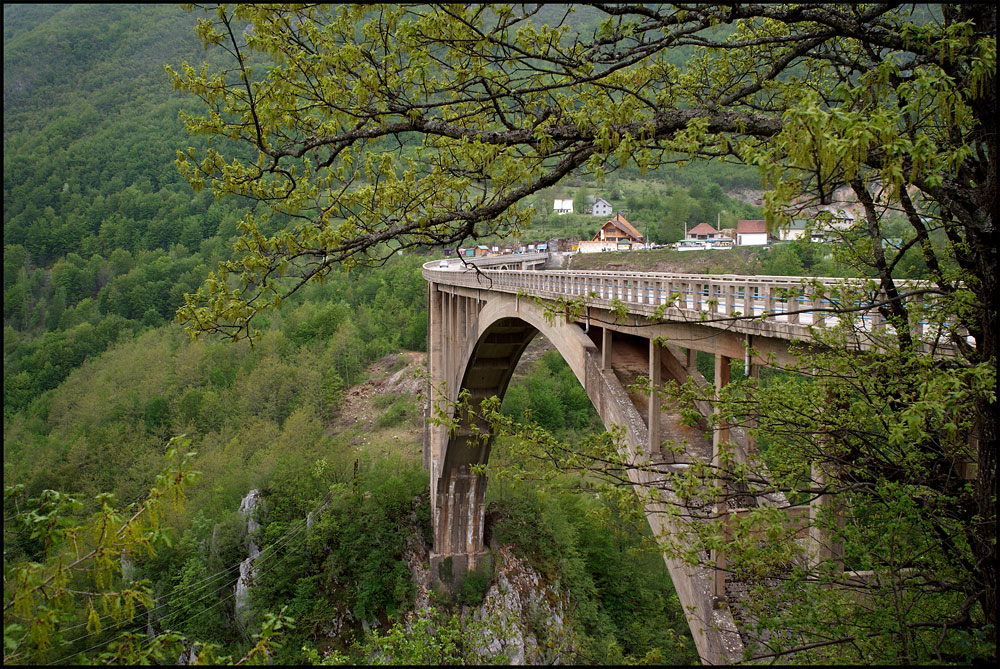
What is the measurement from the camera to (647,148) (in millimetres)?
4543

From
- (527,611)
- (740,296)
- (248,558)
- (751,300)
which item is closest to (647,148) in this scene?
(751,300)

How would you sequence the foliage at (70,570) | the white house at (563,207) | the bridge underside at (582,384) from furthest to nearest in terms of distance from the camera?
the white house at (563,207) → the bridge underside at (582,384) → the foliage at (70,570)

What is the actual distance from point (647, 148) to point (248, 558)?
30.2 metres

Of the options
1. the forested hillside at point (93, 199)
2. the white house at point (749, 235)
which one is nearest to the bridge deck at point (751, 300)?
the white house at point (749, 235)

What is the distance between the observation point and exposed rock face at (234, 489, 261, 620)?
88.5 feet

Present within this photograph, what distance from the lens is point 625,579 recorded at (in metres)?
30.0

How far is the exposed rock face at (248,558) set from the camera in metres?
27.0

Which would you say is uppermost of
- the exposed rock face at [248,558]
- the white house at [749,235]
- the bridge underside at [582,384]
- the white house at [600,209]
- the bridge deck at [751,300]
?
the white house at [600,209]

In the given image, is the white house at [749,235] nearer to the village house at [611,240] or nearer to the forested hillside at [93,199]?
the village house at [611,240]

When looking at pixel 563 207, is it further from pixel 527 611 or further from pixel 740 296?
pixel 740 296

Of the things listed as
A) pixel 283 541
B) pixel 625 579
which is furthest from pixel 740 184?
pixel 283 541

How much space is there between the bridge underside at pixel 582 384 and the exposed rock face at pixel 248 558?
8.49 meters

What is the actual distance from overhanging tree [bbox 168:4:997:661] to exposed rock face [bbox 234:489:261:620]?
26.8 m

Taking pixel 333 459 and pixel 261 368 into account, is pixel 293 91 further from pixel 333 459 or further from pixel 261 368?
pixel 261 368
